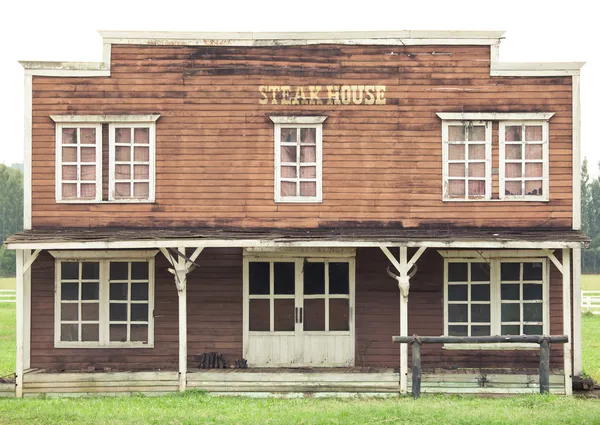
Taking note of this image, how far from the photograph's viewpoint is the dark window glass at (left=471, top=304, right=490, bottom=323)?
1992 cm

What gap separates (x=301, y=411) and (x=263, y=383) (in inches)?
123

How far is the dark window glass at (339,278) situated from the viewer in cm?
2014

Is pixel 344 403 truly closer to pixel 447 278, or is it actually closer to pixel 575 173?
pixel 447 278

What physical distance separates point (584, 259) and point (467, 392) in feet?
237

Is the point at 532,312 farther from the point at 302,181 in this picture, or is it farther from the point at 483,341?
the point at 302,181

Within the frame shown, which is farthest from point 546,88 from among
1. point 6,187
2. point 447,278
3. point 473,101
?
point 6,187

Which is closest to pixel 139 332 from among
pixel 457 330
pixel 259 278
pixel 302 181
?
pixel 259 278

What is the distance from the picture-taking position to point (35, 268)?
2016 centimetres

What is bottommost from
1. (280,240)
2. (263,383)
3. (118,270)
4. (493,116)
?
(263,383)

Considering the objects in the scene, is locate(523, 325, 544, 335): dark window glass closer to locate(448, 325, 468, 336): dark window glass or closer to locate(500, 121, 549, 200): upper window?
locate(448, 325, 468, 336): dark window glass

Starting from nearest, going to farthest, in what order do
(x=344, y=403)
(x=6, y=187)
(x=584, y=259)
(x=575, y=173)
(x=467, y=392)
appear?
1. (x=344, y=403)
2. (x=467, y=392)
3. (x=575, y=173)
4. (x=584, y=259)
5. (x=6, y=187)

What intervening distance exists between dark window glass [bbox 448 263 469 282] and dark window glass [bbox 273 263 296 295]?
333 centimetres

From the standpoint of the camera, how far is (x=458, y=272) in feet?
65.9

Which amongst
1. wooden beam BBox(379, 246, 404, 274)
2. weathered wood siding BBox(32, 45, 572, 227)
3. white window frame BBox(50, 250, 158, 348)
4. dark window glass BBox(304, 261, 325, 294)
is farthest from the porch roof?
dark window glass BBox(304, 261, 325, 294)
